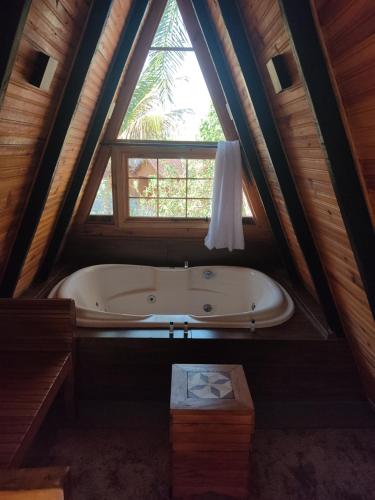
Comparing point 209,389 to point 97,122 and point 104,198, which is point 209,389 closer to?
point 97,122

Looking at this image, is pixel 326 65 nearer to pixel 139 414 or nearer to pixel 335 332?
pixel 335 332

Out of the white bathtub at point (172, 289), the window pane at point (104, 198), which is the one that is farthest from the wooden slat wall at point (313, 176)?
the window pane at point (104, 198)

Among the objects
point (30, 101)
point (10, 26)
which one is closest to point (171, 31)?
point (30, 101)

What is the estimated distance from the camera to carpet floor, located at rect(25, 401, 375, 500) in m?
1.64

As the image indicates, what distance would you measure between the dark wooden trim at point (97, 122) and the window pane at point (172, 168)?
0.78 meters

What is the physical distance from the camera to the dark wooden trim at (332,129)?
1104 millimetres

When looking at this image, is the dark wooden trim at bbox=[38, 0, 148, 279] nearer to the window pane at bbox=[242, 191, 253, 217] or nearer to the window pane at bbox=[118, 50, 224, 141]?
the window pane at bbox=[118, 50, 224, 141]

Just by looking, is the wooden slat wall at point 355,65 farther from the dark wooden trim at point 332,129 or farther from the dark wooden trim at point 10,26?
the dark wooden trim at point 10,26

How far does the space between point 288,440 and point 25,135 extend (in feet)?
7.36

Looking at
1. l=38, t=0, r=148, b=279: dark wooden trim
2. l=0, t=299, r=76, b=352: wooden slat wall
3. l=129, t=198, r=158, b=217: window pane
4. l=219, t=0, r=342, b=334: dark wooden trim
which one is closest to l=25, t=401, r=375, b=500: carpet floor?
l=0, t=299, r=76, b=352: wooden slat wall

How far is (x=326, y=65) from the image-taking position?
1.12 meters

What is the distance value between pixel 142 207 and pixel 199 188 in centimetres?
59

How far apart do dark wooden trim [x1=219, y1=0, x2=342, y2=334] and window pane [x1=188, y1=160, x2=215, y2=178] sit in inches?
51.4

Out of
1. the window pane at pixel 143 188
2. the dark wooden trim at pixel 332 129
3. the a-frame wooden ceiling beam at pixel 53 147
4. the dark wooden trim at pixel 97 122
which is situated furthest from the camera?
the window pane at pixel 143 188
